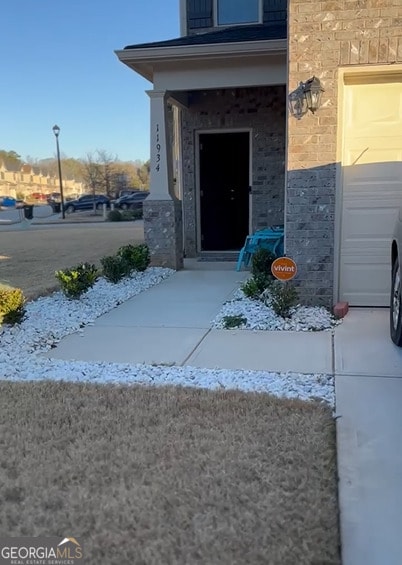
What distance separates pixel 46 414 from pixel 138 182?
57757 millimetres

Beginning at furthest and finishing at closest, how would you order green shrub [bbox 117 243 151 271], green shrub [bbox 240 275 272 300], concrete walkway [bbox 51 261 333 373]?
green shrub [bbox 117 243 151 271] → green shrub [bbox 240 275 272 300] → concrete walkway [bbox 51 261 333 373]

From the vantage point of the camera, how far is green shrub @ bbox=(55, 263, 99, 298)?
631 centimetres

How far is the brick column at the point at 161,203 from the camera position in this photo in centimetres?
833

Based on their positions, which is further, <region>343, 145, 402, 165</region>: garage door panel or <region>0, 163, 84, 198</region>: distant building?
<region>0, 163, 84, 198</region>: distant building

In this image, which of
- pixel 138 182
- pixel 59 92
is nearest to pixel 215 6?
pixel 59 92

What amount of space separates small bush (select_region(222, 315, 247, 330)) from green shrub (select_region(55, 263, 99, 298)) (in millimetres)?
2056

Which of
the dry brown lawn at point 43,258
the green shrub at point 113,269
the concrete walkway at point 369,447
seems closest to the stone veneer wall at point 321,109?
the concrete walkway at point 369,447

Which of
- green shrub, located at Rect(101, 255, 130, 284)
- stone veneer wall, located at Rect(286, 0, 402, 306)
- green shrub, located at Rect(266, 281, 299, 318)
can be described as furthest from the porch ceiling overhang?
green shrub, located at Rect(266, 281, 299, 318)

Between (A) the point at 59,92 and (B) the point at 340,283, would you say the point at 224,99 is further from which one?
(A) the point at 59,92

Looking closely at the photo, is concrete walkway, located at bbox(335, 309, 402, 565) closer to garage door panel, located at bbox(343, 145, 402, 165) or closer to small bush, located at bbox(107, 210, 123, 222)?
garage door panel, located at bbox(343, 145, 402, 165)

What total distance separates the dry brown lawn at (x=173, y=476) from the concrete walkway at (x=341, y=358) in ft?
0.44

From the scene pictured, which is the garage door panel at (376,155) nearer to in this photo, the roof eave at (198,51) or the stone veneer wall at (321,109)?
the stone veneer wall at (321,109)

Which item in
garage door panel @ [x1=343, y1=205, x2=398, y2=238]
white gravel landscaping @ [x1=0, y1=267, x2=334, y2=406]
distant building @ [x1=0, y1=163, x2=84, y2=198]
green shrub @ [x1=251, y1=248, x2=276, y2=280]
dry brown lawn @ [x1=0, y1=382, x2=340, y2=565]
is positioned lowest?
white gravel landscaping @ [x1=0, y1=267, x2=334, y2=406]

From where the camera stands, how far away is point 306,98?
5215 millimetres
